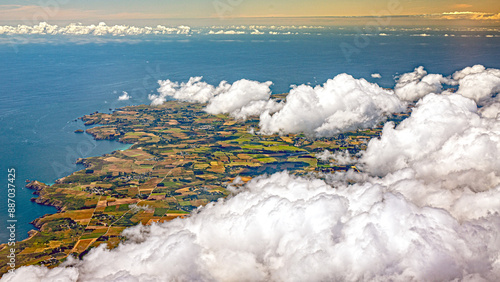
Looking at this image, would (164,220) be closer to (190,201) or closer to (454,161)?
(190,201)

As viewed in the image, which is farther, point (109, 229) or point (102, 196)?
point (102, 196)

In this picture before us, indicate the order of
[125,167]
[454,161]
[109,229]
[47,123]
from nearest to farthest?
[454,161]
[109,229]
[125,167]
[47,123]

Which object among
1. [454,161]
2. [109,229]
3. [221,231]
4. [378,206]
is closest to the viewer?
[378,206]

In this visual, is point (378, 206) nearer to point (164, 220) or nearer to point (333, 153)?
point (164, 220)

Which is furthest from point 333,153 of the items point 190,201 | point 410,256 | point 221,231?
point 410,256

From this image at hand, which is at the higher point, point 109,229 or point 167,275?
point 167,275

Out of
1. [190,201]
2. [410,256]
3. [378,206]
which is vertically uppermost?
[378,206]
